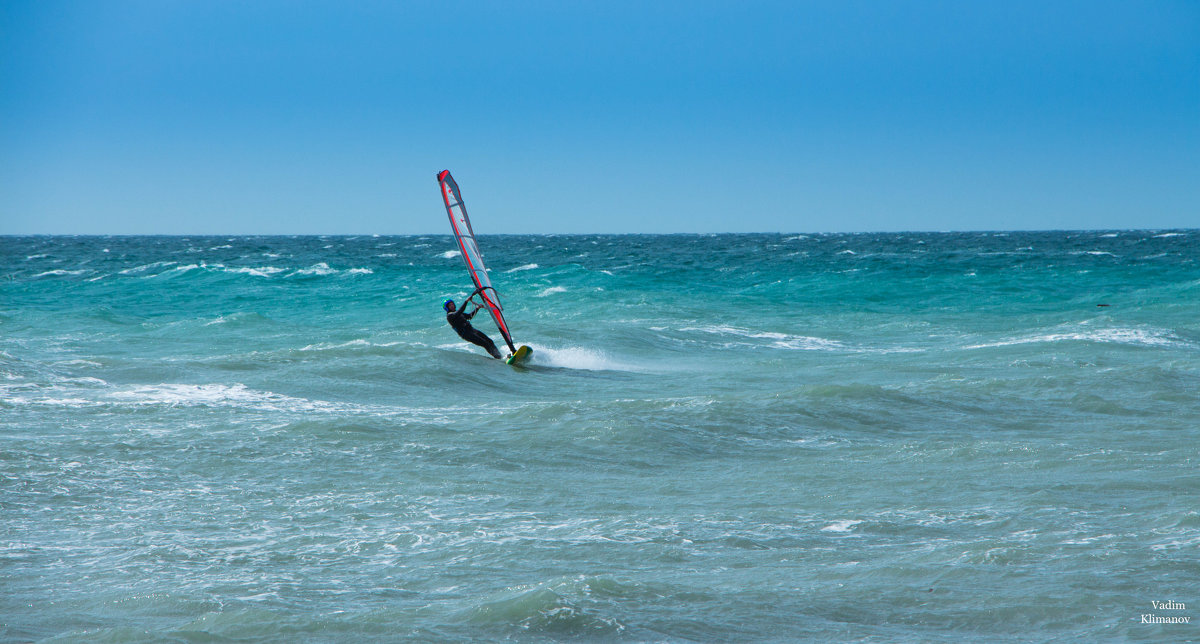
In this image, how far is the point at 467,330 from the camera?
548 inches

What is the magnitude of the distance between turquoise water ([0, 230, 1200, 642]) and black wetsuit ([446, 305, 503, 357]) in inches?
12.1

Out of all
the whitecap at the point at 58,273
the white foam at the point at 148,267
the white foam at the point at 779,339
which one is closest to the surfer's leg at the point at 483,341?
the white foam at the point at 779,339

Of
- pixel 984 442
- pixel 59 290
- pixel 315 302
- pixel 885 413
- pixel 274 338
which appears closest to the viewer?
pixel 984 442

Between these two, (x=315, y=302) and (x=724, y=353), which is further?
(x=315, y=302)

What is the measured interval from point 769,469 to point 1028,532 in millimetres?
2218

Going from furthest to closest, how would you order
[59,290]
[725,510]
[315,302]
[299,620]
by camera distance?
[59,290] < [315,302] < [725,510] < [299,620]

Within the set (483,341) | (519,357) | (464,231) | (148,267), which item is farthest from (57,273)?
(519,357)

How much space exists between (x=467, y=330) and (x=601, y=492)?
7.46m

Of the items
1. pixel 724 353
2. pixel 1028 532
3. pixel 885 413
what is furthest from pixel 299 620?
pixel 724 353

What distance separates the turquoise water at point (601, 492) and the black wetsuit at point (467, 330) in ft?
1.01

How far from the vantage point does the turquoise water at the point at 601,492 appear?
14.8ft

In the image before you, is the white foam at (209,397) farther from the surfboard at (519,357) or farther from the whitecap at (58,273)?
the whitecap at (58,273)

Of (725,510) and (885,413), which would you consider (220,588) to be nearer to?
(725,510)

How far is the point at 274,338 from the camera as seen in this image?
1812cm
